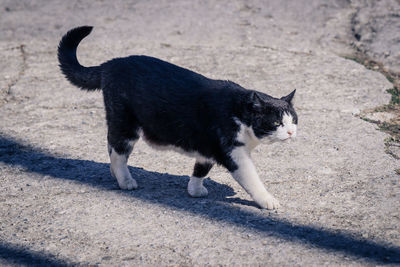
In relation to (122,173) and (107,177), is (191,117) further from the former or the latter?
(107,177)

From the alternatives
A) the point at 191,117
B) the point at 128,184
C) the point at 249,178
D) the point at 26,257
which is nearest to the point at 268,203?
the point at 249,178

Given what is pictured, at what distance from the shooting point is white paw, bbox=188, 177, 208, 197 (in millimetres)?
3719

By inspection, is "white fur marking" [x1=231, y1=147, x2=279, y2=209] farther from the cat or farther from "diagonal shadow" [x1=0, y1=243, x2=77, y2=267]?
"diagonal shadow" [x1=0, y1=243, x2=77, y2=267]

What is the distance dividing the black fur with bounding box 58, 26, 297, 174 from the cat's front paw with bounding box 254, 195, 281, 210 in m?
0.28

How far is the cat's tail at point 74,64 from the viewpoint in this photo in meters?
4.00

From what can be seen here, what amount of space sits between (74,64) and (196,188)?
133 cm

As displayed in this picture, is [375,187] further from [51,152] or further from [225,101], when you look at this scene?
[51,152]

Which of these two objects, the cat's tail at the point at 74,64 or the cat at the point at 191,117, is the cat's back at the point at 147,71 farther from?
the cat's tail at the point at 74,64

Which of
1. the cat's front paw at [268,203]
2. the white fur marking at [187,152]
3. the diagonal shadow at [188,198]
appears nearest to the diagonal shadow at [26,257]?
the diagonal shadow at [188,198]

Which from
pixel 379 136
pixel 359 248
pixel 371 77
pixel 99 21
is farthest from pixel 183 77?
pixel 99 21

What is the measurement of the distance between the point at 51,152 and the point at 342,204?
2.33 metres

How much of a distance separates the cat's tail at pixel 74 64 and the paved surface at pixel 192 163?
65 centimetres

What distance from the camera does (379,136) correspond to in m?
4.52

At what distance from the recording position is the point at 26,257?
301cm
